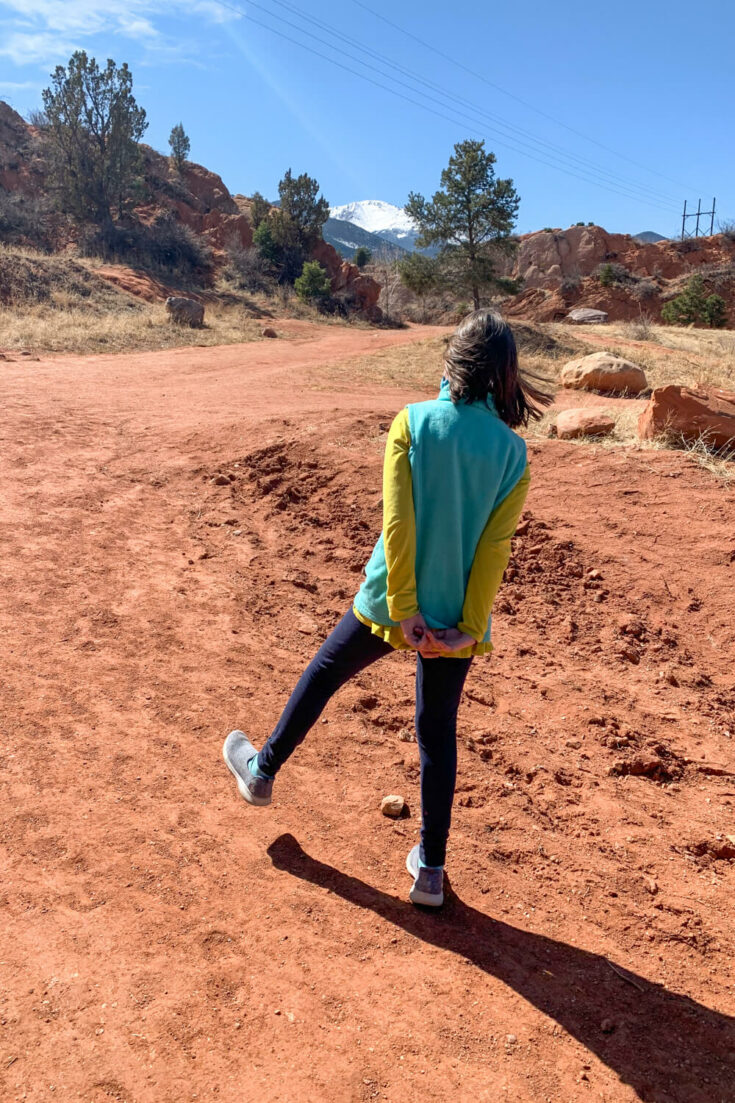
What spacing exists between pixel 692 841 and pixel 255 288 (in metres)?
28.9

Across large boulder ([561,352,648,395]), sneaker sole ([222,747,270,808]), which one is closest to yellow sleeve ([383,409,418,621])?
sneaker sole ([222,747,270,808])

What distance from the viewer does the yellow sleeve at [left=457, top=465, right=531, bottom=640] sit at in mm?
1983

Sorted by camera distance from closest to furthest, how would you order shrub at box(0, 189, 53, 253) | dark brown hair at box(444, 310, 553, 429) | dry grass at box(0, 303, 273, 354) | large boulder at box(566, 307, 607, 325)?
dark brown hair at box(444, 310, 553, 429), dry grass at box(0, 303, 273, 354), shrub at box(0, 189, 53, 253), large boulder at box(566, 307, 607, 325)

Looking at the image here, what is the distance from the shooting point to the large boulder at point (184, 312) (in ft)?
59.4

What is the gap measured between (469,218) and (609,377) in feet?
43.9

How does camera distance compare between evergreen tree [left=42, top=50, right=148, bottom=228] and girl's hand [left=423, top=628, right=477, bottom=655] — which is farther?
evergreen tree [left=42, top=50, right=148, bottom=228]

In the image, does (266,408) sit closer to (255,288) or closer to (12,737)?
(12,737)

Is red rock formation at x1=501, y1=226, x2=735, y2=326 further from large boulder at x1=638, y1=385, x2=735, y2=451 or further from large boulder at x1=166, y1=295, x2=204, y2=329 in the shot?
large boulder at x1=638, y1=385, x2=735, y2=451

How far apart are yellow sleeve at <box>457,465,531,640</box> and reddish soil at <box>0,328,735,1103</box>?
3.22 feet

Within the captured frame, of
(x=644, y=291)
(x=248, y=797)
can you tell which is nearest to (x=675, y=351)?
(x=248, y=797)

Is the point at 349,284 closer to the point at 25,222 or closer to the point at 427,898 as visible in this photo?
the point at 25,222

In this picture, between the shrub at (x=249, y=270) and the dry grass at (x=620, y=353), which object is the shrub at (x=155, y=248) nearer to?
the shrub at (x=249, y=270)

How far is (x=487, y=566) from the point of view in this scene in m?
1.99

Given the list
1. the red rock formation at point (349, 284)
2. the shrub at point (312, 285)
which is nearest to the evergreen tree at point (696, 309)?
the red rock formation at point (349, 284)
